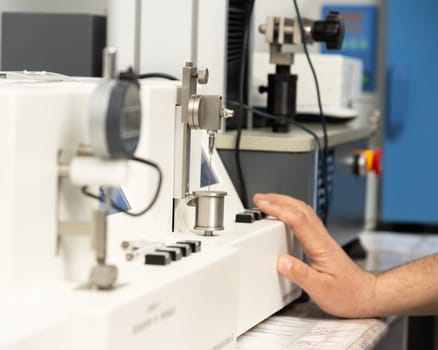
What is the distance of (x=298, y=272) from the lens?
1471 millimetres

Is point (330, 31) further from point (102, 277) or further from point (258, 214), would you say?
point (102, 277)

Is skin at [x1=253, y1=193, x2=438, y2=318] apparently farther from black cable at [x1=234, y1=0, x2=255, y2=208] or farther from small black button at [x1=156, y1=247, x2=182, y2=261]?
small black button at [x1=156, y1=247, x2=182, y2=261]

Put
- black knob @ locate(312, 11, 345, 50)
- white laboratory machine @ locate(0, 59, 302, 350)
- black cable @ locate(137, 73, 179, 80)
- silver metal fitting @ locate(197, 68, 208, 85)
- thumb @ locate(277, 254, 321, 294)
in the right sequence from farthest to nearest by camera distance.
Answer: black knob @ locate(312, 11, 345, 50), black cable @ locate(137, 73, 179, 80), thumb @ locate(277, 254, 321, 294), silver metal fitting @ locate(197, 68, 208, 85), white laboratory machine @ locate(0, 59, 302, 350)

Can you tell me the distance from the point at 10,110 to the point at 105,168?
109 millimetres

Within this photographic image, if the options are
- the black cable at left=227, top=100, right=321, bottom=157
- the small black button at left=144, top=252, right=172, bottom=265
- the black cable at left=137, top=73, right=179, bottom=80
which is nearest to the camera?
the small black button at left=144, top=252, right=172, bottom=265

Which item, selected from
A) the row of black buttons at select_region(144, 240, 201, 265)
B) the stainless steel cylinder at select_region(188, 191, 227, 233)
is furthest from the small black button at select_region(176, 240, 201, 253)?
the stainless steel cylinder at select_region(188, 191, 227, 233)

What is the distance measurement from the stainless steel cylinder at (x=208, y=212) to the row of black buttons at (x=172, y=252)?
140mm

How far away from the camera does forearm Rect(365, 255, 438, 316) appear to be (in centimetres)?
154

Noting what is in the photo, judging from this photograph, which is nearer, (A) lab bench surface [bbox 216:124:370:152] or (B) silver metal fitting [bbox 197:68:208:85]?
(B) silver metal fitting [bbox 197:68:208:85]

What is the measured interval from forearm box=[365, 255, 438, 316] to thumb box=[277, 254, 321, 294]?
117 millimetres

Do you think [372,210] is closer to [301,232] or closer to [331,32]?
[331,32]

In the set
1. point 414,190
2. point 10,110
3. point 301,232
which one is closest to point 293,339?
point 301,232

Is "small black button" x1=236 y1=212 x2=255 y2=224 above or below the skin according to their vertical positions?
above

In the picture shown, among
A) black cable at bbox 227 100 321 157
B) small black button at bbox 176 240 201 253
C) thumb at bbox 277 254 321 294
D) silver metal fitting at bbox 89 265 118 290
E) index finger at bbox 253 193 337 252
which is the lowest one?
thumb at bbox 277 254 321 294
